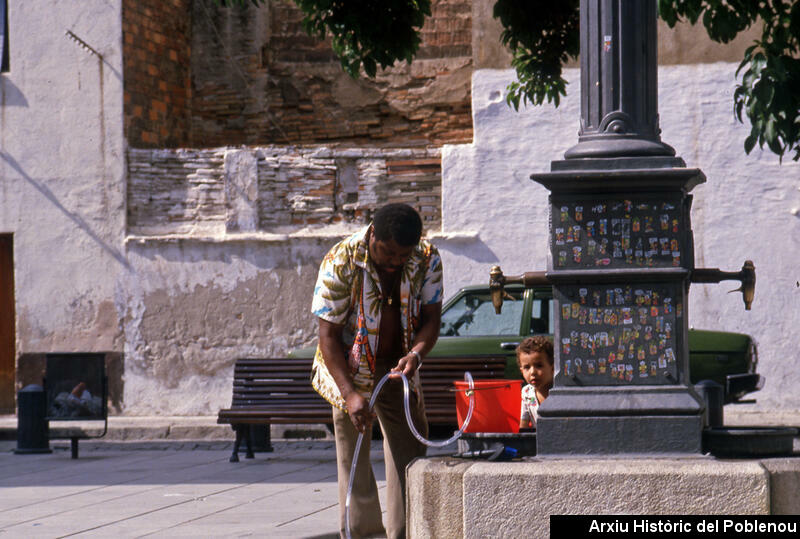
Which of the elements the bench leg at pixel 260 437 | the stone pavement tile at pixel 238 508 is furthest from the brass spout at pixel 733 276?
the bench leg at pixel 260 437

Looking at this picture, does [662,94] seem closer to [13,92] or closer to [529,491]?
[13,92]

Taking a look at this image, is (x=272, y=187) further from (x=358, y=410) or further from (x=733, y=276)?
(x=733, y=276)

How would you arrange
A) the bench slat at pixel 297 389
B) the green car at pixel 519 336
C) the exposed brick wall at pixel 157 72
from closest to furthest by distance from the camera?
the bench slat at pixel 297 389 → the green car at pixel 519 336 → the exposed brick wall at pixel 157 72

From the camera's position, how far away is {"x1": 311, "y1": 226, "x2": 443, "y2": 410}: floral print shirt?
5840 millimetres

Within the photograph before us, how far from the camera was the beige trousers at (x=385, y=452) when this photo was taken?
19.6 feet

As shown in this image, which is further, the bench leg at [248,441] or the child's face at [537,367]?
the bench leg at [248,441]

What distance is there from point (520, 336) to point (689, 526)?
305 inches

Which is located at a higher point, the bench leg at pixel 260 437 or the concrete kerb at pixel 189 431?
the bench leg at pixel 260 437

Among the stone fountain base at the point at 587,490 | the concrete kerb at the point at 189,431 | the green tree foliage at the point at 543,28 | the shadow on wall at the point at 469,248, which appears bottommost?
the concrete kerb at the point at 189,431

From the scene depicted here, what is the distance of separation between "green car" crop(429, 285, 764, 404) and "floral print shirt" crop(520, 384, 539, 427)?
527 centimetres

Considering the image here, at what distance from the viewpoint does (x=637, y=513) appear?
4.76 meters

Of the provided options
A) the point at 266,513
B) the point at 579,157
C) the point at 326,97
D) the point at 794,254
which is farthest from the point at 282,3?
the point at 579,157

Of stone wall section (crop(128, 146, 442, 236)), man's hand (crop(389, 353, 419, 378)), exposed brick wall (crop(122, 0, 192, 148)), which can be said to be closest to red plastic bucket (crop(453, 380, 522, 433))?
man's hand (crop(389, 353, 419, 378))

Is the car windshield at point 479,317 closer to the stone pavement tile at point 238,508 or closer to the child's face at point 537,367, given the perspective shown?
the stone pavement tile at point 238,508
